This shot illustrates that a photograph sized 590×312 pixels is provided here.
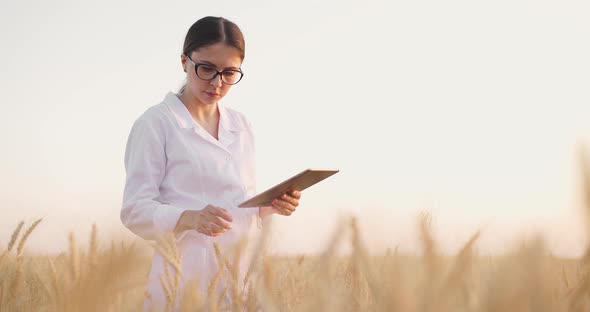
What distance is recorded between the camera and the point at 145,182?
2.01 meters

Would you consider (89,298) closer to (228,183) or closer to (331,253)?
(331,253)

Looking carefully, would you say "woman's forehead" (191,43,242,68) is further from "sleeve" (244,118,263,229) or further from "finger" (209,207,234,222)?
"finger" (209,207,234,222)

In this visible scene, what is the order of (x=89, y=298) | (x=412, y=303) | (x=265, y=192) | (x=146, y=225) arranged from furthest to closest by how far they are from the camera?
(x=146, y=225) < (x=265, y=192) < (x=89, y=298) < (x=412, y=303)

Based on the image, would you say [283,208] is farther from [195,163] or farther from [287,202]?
[195,163]

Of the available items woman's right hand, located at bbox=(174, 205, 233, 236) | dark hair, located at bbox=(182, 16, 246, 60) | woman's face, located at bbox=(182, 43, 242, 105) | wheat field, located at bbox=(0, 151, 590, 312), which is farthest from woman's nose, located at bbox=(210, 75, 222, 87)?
wheat field, located at bbox=(0, 151, 590, 312)

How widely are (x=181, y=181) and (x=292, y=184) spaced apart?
46cm

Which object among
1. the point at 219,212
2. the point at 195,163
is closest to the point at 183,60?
the point at 195,163

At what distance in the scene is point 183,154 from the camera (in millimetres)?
2107

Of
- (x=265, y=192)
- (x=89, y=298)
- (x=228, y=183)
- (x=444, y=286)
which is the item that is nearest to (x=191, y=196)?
(x=228, y=183)

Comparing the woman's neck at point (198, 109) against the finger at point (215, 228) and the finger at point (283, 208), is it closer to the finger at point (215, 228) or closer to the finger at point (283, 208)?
the finger at point (283, 208)

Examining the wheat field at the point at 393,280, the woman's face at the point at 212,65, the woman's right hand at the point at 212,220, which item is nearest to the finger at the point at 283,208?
the woman's right hand at the point at 212,220

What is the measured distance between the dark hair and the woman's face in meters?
0.03

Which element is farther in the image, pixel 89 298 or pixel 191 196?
pixel 191 196

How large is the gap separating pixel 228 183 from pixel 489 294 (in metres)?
1.79
